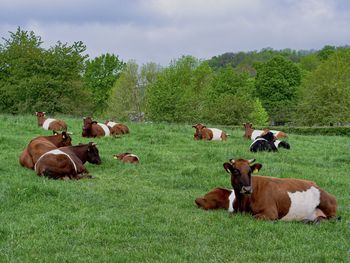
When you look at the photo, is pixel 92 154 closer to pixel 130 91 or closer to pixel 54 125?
pixel 54 125

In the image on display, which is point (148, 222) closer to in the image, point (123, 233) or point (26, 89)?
point (123, 233)

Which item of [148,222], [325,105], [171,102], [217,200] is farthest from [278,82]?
[148,222]

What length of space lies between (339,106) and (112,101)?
2937 centimetres

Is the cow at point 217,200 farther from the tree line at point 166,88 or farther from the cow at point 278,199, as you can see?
the tree line at point 166,88

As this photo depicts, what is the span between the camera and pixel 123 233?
7.56m

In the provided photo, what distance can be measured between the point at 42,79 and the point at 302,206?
43.5 m

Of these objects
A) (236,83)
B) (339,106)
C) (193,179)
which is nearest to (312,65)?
(236,83)

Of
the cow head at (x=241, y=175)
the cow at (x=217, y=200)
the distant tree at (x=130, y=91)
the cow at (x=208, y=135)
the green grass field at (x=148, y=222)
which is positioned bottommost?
the green grass field at (x=148, y=222)

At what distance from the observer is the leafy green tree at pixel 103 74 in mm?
83562

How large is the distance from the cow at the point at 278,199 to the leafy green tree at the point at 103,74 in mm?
73493

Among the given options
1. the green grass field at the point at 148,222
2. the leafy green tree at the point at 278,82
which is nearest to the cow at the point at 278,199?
the green grass field at the point at 148,222

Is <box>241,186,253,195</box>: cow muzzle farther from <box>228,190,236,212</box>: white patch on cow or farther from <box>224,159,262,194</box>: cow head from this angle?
<box>228,190,236,212</box>: white patch on cow

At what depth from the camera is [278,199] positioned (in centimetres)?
873

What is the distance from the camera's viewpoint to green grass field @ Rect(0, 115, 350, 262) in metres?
6.65
